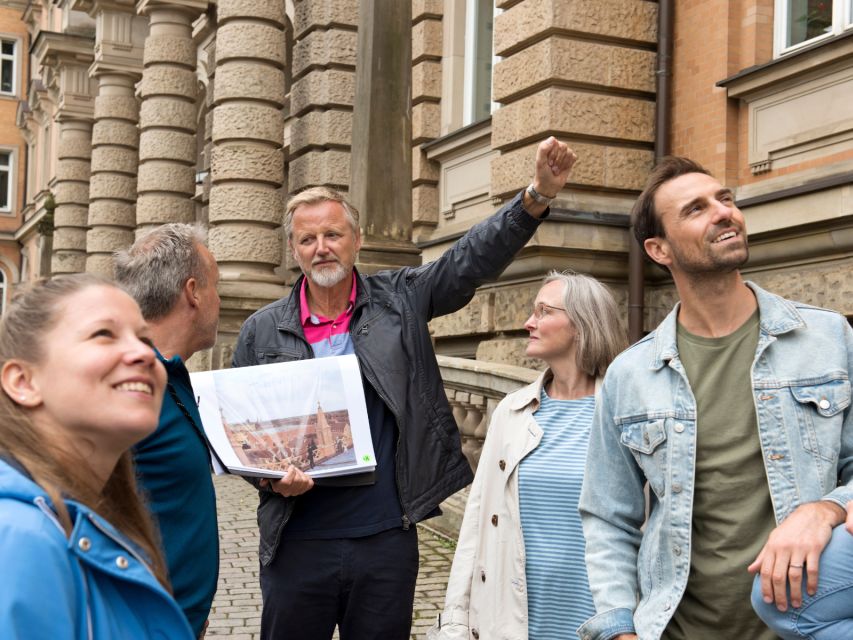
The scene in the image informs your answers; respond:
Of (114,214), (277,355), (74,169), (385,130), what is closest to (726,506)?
(277,355)

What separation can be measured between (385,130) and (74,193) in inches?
647

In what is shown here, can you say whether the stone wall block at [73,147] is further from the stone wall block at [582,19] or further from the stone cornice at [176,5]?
the stone wall block at [582,19]

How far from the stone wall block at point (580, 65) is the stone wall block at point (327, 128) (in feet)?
14.8

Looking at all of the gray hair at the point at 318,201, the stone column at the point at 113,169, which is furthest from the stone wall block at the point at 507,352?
the stone column at the point at 113,169

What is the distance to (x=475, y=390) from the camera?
23.3 ft

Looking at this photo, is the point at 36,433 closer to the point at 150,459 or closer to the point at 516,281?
the point at 150,459

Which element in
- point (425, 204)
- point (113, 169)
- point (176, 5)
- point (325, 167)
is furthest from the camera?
point (113, 169)

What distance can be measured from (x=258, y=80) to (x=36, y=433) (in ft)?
39.5

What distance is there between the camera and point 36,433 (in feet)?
5.21

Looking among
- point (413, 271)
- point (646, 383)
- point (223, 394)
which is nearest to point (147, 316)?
point (223, 394)

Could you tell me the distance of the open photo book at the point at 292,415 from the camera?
9.94 feet

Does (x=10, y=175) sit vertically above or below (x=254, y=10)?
above

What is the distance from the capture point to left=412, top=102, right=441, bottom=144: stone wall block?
Result: 36.6 ft

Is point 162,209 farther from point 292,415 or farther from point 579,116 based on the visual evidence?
point 292,415
